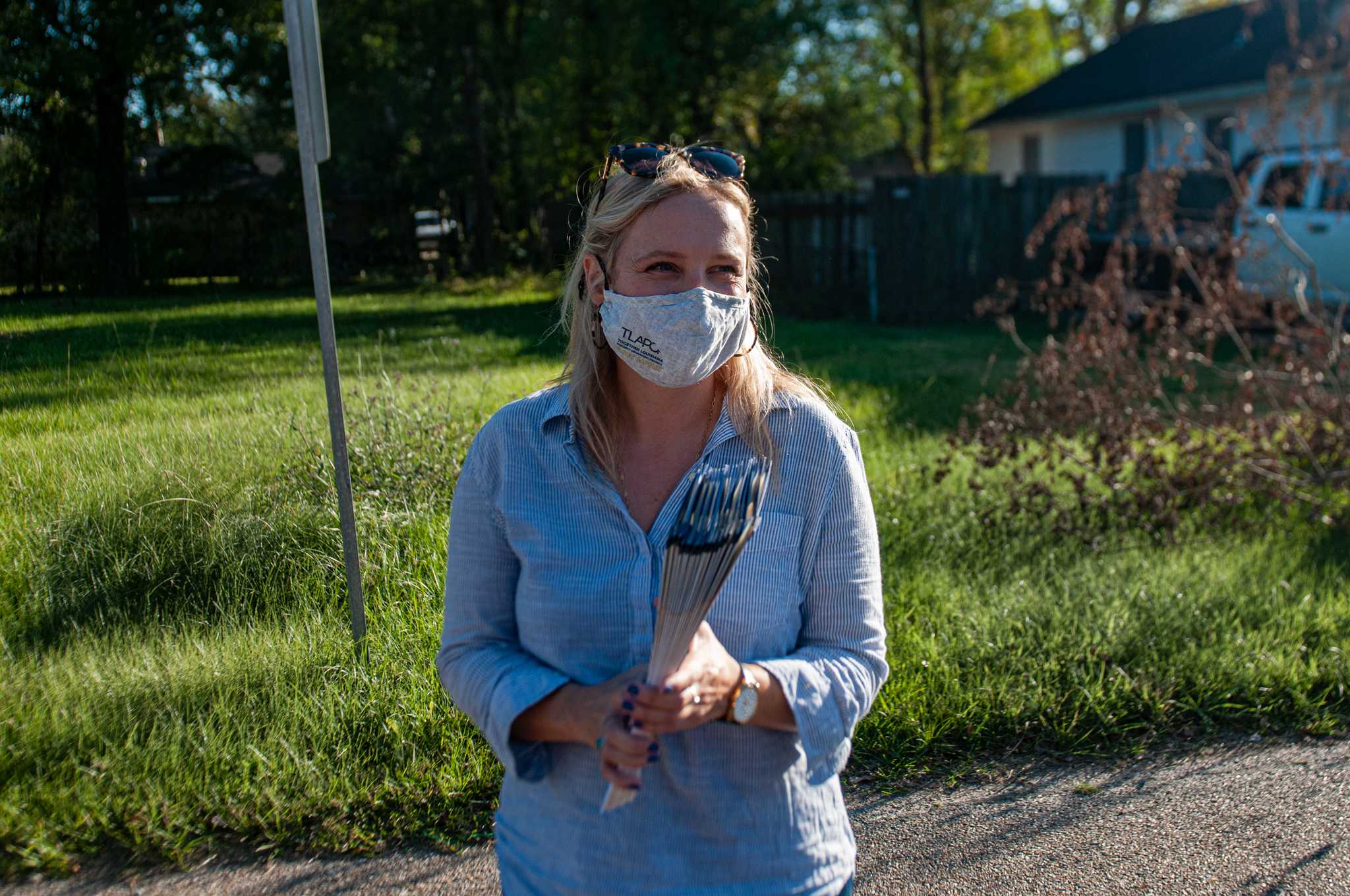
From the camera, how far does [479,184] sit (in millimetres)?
9820

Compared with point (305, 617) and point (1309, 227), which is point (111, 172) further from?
point (1309, 227)

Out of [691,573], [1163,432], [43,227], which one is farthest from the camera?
[1163,432]

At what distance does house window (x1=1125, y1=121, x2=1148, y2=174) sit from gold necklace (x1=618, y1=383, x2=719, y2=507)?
24693 mm

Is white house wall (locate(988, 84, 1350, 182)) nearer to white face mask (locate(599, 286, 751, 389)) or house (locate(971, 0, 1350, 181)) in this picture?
house (locate(971, 0, 1350, 181))

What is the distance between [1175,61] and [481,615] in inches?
1055

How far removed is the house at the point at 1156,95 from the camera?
20.5 metres

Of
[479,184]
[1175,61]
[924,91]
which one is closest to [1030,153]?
[1175,61]

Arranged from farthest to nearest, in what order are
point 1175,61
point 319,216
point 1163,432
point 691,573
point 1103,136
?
1. point 1103,136
2. point 1175,61
3. point 1163,432
4. point 319,216
5. point 691,573

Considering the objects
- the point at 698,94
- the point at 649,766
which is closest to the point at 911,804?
the point at 649,766

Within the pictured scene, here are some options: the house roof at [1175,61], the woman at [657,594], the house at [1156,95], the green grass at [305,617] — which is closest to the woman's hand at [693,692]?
the woman at [657,594]

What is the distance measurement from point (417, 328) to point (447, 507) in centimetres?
133

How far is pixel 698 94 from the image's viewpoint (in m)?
19.5

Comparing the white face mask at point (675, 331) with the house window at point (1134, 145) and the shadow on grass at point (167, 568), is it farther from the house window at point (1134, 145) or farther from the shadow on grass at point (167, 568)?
the house window at point (1134, 145)

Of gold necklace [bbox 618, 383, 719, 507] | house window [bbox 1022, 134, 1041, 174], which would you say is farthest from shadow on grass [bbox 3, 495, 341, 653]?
house window [bbox 1022, 134, 1041, 174]
